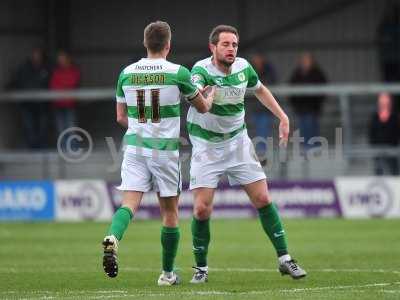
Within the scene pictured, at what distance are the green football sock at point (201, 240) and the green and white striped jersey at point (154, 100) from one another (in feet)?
3.40

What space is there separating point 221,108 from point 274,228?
1.29m

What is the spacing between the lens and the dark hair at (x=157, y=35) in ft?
34.3

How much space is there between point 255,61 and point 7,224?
6605 mm

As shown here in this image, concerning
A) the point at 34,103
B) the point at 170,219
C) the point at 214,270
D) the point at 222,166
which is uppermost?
the point at 222,166

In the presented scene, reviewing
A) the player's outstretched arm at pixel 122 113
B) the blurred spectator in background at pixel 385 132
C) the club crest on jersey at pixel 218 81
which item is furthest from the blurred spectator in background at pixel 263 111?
the player's outstretched arm at pixel 122 113

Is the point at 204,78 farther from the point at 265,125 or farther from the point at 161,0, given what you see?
the point at 161,0

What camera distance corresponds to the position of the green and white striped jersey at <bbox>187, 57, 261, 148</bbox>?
11.3 metres

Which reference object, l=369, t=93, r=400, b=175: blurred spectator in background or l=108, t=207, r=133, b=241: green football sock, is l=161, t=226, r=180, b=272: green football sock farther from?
l=369, t=93, r=400, b=175: blurred spectator in background

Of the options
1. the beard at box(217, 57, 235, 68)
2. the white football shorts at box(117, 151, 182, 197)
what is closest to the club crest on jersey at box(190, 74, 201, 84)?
the beard at box(217, 57, 235, 68)

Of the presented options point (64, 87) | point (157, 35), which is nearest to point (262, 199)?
point (157, 35)

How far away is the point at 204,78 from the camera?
1128cm

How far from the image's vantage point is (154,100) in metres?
10.7

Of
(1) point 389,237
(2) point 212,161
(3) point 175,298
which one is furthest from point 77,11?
(3) point 175,298

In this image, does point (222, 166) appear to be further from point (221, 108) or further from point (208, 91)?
point (208, 91)
